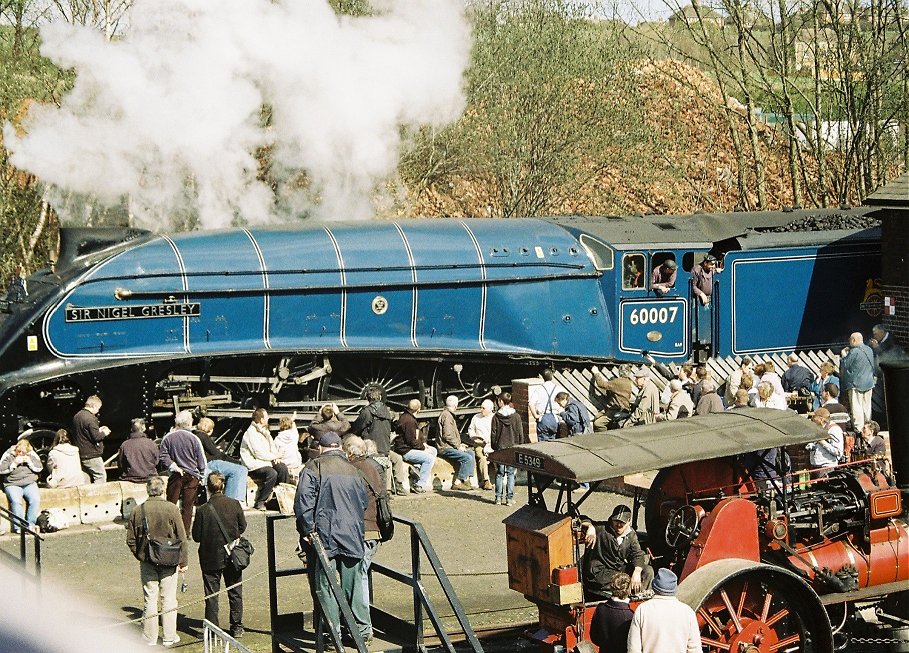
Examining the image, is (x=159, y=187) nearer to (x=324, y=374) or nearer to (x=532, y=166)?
(x=324, y=374)

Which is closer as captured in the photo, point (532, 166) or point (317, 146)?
point (317, 146)

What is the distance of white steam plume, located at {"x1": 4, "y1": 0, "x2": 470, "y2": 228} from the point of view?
1805cm

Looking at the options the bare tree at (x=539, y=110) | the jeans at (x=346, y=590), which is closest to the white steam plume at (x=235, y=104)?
the bare tree at (x=539, y=110)

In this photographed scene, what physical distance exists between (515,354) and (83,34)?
7780mm

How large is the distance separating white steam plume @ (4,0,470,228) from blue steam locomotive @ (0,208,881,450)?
2.05 meters

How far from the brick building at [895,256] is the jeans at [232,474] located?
10.3 metres

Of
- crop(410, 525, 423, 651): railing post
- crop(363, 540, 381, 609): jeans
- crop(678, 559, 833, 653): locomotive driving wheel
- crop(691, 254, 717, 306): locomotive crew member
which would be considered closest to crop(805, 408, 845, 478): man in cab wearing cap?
crop(678, 559, 833, 653): locomotive driving wheel

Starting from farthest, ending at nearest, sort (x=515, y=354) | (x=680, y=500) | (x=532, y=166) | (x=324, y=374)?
1. (x=532, y=166)
2. (x=515, y=354)
3. (x=324, y=374)
4. (x=680, y=500)

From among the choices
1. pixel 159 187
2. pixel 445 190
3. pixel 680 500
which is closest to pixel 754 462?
pixel 680 500

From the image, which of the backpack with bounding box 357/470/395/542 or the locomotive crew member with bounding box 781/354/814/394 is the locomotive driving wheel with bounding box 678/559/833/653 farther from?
the locomotive crew member with bounding box 781/354/814/394

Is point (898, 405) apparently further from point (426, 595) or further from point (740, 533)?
point (426, 595)

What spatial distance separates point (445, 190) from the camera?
30344 millimetres

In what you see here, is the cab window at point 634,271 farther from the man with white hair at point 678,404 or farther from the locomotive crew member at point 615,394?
the man with white hair at point 678,404

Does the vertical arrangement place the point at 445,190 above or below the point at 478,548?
above
